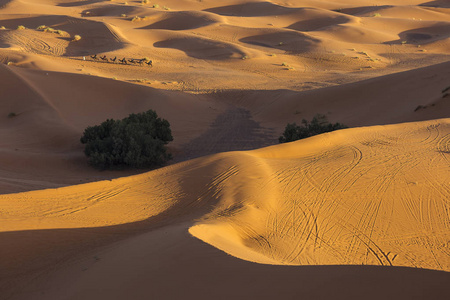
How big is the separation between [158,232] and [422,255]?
11.9 feet

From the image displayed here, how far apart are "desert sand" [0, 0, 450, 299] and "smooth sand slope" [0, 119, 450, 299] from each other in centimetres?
3

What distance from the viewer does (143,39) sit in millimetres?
39125

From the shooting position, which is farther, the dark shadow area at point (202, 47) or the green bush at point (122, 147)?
the dark shadow area at point (202, 47)

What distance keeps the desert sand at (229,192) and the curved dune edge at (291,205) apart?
0.03 metres

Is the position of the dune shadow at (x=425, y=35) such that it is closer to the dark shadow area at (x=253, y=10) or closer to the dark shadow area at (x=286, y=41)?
the dark shadow area at (x=286, y=41)

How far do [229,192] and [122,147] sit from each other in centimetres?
654

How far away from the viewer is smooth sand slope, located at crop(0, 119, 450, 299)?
4.86 meters

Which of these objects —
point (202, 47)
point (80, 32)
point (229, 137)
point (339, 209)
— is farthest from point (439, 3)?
point (339, 209)

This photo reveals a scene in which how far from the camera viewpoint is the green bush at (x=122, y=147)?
13719mm

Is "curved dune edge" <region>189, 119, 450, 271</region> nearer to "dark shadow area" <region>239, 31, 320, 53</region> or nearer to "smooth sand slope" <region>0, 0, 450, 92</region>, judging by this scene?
"smooth sand slope" <region>0, 0, 450, 92</region>

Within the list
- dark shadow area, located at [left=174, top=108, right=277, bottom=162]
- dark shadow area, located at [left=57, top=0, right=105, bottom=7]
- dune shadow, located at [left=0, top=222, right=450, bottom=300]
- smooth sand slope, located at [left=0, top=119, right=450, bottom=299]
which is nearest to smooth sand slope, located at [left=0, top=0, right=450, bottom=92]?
dark shadow area, located at [left=57, top=0, right=105, bottom=7]

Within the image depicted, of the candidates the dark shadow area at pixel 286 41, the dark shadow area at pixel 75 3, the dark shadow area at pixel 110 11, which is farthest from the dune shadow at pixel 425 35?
the dark shadow area at pixel 75 3

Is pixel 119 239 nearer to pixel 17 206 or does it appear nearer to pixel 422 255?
pixel 17 206

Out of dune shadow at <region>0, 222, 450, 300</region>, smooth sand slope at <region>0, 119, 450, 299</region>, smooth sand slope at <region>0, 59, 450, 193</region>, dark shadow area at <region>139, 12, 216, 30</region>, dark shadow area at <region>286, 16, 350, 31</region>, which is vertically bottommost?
smooth sand slope at <region>0, 59, 450, 193</region>
